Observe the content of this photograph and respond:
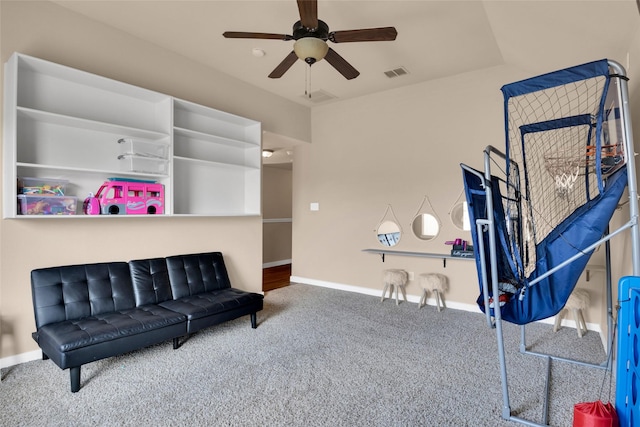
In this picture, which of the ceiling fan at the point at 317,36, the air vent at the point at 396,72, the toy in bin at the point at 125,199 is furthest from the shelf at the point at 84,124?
the air vent at the point at 396,72

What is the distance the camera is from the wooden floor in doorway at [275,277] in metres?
5.28

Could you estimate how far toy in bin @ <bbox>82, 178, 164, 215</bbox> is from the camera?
9.48 feet

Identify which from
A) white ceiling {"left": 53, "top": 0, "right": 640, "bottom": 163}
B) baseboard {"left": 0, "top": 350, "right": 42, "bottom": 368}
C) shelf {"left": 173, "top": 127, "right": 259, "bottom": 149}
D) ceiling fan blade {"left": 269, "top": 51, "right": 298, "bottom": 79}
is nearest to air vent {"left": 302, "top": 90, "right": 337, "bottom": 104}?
white ceiling {"left": 53, "top": 0, "right": 640, "bottom": 163}

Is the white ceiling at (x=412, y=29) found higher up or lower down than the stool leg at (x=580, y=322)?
higher up

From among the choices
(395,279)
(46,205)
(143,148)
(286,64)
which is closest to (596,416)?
(395,279)

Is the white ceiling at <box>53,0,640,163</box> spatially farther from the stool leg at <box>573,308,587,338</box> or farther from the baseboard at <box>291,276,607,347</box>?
the baseboard at <box>291,276,607,347</box>

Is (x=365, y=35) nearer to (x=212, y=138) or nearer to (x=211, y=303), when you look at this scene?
(x=212, y=138)

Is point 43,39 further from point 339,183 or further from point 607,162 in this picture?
point 607,162

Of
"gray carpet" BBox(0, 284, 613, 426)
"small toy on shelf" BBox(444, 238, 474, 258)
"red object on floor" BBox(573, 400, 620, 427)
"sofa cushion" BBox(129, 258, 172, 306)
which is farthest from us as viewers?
"small toy on shelf" BBox(444, 238, 474, 258)

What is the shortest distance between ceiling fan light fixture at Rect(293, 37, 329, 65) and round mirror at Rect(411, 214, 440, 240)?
2.60 m

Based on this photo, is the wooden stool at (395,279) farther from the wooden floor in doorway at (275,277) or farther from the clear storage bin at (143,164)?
the clear storage bin at (143,164)

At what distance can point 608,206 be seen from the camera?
1.72 m

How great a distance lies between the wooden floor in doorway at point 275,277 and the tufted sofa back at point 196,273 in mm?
1384

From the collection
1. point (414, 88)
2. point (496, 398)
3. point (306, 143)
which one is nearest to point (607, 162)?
point (496, 398)
